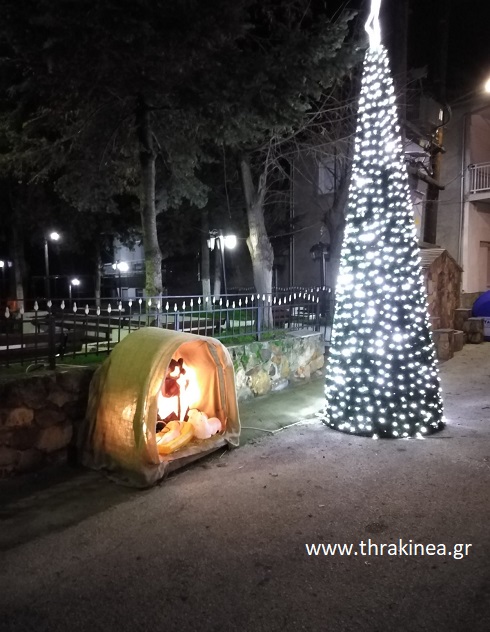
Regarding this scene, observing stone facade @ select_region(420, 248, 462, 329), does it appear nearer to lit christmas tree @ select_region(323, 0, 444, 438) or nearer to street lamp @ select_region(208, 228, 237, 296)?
lit christmas tree @ select_region(323, 0, 444, 438)

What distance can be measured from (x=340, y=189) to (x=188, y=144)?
23.8 ft

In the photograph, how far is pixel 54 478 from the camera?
16.4ft

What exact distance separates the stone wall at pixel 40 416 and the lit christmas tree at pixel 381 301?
3295mm

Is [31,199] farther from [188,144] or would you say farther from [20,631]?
[20,631]

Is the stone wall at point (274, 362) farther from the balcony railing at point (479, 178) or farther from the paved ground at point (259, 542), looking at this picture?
the balcony railing at point (479, 178)

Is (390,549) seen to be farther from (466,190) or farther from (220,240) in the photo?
(466,190)

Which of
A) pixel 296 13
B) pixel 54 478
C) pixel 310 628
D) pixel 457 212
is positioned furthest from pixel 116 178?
pixel 457 212

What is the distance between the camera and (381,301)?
6191 millimetres

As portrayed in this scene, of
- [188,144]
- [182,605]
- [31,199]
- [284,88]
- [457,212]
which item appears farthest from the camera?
[457,212]

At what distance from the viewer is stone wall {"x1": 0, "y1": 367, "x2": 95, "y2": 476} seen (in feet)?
16.2

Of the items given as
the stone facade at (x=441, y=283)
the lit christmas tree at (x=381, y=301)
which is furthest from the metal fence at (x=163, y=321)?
the stone facade at (x=441, y=283)

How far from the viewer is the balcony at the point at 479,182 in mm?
17880

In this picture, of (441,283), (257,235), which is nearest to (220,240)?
(257,235)

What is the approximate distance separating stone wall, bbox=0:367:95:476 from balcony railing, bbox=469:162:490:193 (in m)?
17.1
